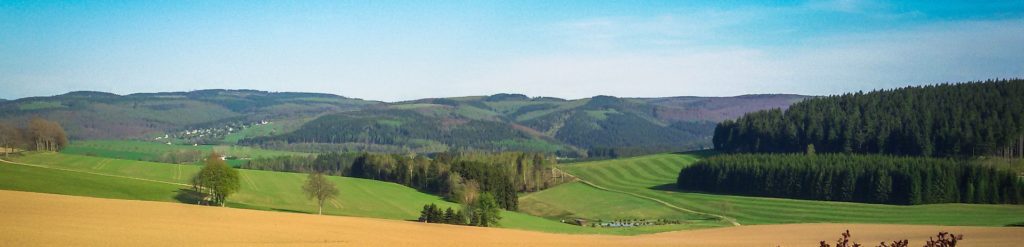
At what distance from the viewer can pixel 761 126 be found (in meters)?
174

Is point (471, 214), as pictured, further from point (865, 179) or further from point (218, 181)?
point (865, 179)

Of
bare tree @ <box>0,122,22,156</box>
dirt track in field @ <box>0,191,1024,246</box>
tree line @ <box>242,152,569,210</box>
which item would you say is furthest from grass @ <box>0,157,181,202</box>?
tree line @ <box>242,152,569,210</box>

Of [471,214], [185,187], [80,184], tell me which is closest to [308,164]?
[185,187]

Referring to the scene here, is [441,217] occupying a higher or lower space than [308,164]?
lower

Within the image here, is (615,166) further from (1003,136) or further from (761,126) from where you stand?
(1003,136)

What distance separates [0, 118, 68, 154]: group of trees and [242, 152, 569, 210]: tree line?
1767 inches

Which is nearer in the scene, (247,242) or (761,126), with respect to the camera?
(247,242)

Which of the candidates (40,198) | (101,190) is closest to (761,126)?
(101,190)

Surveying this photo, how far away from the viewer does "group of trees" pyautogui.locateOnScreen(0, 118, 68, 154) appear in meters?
123

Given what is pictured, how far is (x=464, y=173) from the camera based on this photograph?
12206cm

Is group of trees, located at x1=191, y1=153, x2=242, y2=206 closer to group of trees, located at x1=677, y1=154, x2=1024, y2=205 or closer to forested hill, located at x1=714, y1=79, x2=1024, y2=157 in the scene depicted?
group of trees, located at x1=677, y1=154, x2=1024, y2=205

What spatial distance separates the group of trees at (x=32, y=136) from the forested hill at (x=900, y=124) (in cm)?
13356

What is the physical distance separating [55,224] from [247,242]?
32.2 feet

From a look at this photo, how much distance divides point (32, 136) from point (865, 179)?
12811cm
